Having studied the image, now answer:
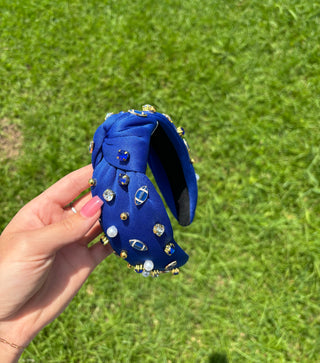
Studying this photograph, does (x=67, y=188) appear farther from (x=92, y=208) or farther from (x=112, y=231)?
(x=112, y=231)

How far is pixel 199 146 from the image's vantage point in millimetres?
2977

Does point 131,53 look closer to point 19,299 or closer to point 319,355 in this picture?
point 19,299

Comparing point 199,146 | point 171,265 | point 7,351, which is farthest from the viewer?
point 199,146

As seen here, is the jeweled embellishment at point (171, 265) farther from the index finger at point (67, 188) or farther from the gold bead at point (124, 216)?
the index finger at point (67, 188)

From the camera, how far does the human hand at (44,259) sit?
162 centimetres

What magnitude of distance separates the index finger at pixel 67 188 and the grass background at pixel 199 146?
0.80 metres

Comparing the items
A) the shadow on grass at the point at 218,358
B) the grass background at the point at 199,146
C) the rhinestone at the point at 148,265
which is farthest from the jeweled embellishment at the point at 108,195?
the shadow on grass at the point at 218,358

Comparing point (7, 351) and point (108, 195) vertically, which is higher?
point (108, 195)

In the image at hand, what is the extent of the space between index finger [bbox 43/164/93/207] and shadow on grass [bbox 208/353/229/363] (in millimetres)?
1604

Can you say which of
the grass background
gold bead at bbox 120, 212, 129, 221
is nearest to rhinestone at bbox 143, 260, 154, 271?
gold bead at bbox 120, 212, 129, 221

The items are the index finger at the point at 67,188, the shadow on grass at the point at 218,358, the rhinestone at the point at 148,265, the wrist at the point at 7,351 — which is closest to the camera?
the rhinestone at the point at 148,265

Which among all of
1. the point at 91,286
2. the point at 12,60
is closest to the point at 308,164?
the point at 91,286

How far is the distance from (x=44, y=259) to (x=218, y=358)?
5.39 ft

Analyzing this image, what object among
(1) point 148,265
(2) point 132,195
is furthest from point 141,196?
(1) point 148,265
